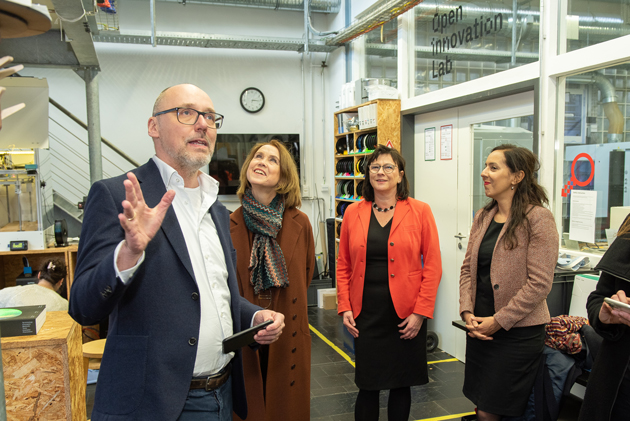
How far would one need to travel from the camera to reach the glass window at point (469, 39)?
340 centimetres

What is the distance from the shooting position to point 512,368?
2215 mm

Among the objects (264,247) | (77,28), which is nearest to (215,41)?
(77,28)

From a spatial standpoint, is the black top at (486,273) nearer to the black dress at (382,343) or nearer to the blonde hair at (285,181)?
the black dress at (382,343)

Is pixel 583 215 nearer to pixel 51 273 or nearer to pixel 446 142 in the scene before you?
pixel 446 142

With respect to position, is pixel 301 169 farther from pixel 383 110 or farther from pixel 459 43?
pixel 459 43

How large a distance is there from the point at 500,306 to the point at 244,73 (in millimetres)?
5938

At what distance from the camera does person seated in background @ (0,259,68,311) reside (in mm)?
2613

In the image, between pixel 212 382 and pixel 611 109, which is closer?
pixel 212 382

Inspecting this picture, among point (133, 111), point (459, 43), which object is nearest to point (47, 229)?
point (133, 111)

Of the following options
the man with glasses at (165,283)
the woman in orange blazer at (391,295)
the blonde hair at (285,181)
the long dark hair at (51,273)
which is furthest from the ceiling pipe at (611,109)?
the long dark hair at (51,273)

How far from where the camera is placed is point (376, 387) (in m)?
2.46

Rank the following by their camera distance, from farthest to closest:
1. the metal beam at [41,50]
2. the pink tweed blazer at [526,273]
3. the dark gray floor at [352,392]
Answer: the metal beam at [41,50], the dark gray floor at [352,392], the pink tweed blazer at [526,273]

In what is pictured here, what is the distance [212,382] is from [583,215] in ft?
8.66

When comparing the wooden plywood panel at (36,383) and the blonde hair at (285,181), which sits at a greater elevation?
the blonde hair at (285,181)
